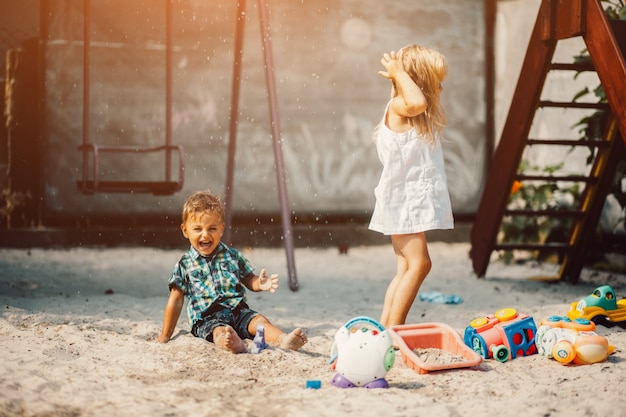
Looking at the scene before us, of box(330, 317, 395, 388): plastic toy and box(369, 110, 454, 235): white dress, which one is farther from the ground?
box(369, 110, 454, 235): white dress

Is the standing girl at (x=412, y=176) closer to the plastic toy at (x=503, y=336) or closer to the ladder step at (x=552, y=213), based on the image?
the plastic toy at (x=503, y=336)

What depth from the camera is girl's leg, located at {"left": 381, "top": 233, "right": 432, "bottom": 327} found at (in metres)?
3.47

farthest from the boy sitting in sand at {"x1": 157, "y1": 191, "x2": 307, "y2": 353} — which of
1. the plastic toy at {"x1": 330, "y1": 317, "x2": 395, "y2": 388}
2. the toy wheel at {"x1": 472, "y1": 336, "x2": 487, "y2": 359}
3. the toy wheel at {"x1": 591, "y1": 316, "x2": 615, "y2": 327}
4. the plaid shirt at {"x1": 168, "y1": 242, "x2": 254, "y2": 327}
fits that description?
the toy wheel at {"x1": 591, "y1": 316, "x2": 615, "y2": 327}

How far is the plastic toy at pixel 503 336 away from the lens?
325 cm

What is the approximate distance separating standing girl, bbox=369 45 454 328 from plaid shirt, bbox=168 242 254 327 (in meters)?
0.69

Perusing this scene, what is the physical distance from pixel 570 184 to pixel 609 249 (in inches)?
31.0

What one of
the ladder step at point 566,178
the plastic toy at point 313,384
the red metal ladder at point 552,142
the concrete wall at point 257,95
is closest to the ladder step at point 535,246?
the red metal ladder at point 552,142

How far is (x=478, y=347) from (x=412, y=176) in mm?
793

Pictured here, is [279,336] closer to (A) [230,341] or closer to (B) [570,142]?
(A) [230,341]

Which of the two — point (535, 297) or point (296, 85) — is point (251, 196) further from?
point (535, 297)

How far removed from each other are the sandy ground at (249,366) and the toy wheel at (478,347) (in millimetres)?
59

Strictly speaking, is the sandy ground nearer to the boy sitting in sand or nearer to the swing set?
the boy sitting in sand

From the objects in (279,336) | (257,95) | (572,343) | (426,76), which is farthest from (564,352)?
(257,95)

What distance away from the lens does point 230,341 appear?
3.24 meters
